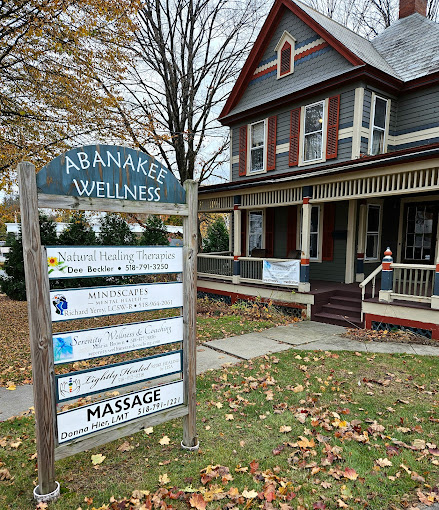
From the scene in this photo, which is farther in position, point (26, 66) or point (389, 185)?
point (26, 66)

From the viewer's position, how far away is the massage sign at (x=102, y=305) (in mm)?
2475

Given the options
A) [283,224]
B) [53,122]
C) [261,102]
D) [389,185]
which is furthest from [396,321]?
[53,122]

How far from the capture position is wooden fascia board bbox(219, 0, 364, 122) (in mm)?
9880

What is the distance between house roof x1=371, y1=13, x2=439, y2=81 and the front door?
3821 millimetres

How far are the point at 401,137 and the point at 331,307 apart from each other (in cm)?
585

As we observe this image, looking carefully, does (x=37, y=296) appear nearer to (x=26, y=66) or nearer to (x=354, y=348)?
(x=354, y=348)

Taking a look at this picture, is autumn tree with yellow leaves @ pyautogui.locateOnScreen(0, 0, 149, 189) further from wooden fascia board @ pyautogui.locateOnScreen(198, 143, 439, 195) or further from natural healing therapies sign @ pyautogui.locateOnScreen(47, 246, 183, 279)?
natural healing therapies sign @ pyautogui.locateOnScreen(47, 246, 183, 279)

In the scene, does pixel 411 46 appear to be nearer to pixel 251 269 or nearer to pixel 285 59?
pixel 285 59

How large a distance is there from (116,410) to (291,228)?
1017cm

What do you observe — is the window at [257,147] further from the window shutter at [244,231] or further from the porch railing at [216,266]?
the porch railing at [216,266]

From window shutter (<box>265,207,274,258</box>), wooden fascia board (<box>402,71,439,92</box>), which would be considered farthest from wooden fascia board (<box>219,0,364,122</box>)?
window shutter (<box>265,207,274,258</box>)

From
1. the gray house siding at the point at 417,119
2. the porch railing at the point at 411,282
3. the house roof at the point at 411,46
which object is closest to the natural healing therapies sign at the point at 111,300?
the porch railing at the point at 411,282

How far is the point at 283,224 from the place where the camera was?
12.7 m

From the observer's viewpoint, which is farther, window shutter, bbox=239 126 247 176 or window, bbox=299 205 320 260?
window shutter, bbox=239 126 247 176
